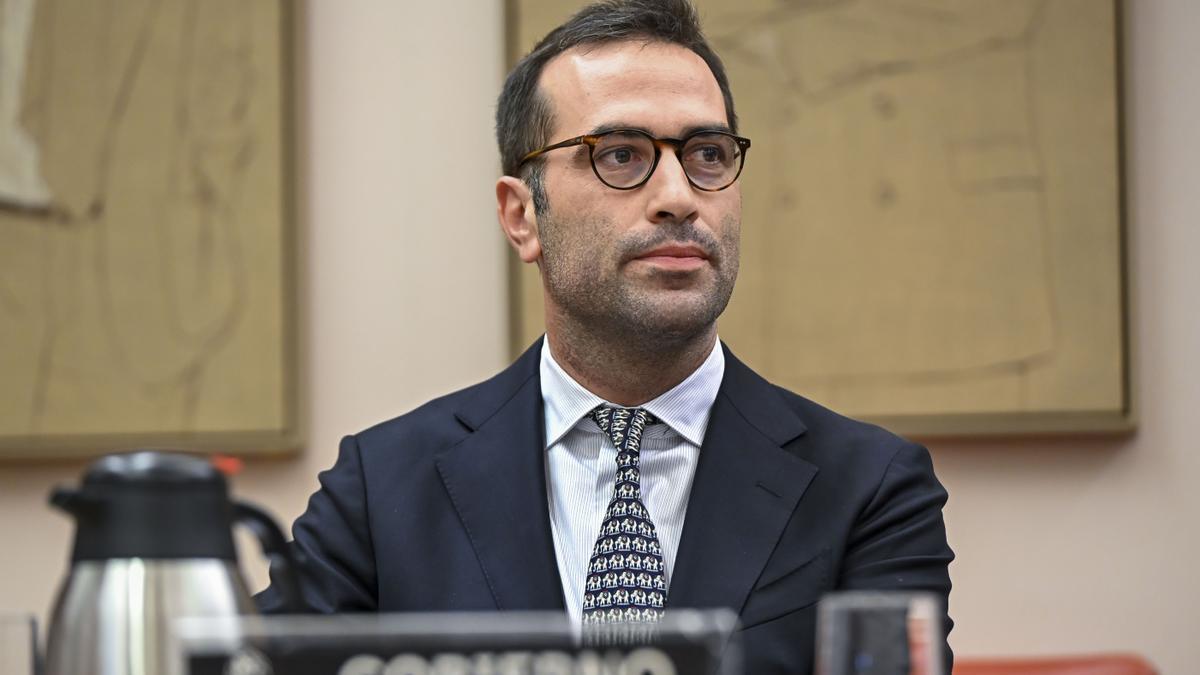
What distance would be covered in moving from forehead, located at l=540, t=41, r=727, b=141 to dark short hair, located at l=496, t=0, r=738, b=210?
2 centimetres

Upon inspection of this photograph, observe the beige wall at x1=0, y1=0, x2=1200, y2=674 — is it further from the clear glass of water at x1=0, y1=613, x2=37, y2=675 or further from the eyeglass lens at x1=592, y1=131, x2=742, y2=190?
the clear glass of water at x1=0, y1=613, x2=37, y2=675

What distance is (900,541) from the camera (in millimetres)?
1449

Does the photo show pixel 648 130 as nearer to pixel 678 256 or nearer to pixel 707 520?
pixel 678 256

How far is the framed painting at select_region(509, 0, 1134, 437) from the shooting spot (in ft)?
7.09

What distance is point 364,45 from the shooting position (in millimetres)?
2291

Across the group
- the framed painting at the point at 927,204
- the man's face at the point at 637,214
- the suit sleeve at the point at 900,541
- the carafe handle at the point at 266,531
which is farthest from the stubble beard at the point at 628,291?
the carafe handle at the point at 266,531

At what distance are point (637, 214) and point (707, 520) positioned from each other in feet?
1.10

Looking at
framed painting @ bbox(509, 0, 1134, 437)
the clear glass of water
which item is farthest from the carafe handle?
framed painting @ bbox(509, 0, 1134, 437)

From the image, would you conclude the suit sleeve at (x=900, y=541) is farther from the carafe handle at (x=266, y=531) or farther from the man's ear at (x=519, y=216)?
the carafe handle at (x=266, y=531)

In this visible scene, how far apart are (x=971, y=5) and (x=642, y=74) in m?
0.87

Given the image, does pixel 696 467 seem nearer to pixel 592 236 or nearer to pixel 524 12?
pixel 592 236

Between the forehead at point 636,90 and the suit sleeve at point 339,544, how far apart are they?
1.55 feet

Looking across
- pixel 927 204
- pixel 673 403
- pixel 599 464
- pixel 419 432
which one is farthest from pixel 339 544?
pixel 927 204

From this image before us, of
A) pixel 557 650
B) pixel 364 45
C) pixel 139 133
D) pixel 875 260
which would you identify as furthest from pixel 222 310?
pixel 557 650
